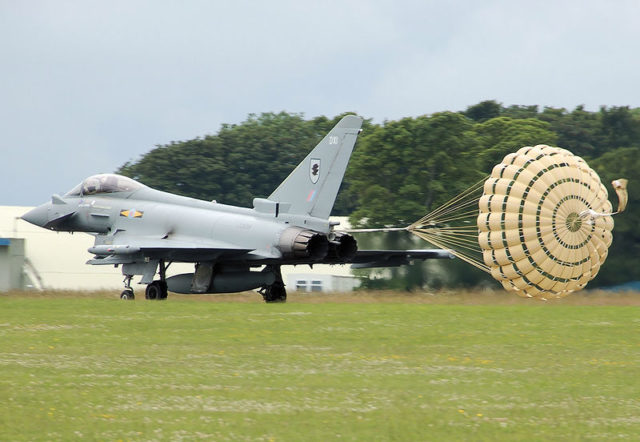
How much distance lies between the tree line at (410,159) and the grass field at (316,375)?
17864 mm

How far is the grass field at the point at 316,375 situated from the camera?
11289mm

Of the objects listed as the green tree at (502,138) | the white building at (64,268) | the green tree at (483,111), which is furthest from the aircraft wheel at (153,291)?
the green tree at (483,111)

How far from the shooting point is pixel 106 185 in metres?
31.3

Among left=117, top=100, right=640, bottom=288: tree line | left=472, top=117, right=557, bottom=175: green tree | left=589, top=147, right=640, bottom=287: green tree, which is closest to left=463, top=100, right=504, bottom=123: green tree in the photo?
left=117, top=100, right=640, bottom=288: tree line

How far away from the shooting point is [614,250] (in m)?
41.4

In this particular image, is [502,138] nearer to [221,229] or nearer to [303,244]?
Answer: [221,229]

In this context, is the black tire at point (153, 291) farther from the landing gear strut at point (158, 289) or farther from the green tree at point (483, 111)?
the green tree at point (483, 111)

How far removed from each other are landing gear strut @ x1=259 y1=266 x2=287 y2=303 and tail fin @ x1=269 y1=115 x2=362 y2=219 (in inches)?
90.3

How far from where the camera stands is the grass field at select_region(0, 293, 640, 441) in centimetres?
1129

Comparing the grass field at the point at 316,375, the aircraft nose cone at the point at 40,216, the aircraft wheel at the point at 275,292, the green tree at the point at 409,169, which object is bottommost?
the grass field at the point at 316,375

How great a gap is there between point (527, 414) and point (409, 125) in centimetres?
3905

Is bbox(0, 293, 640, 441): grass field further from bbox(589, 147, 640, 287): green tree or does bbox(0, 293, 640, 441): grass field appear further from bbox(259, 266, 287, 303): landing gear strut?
bbox(589, 147, 640, 287): green tree

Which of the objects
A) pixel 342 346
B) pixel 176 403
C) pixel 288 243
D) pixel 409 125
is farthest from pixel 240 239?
pixel 409 125

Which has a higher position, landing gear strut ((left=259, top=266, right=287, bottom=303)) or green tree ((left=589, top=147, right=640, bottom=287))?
green tree ((left=589, top=147, right=640, bottom=287))
